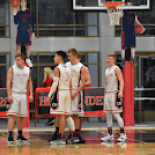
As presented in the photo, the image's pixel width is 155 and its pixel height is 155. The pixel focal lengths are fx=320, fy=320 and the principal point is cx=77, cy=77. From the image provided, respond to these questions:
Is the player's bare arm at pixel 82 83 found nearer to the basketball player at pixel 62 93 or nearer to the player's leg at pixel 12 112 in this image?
the basketball player at pixel 62 93

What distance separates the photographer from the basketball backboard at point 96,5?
10.1 meters

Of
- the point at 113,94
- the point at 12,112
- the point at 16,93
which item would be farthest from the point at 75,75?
the point at 12,112

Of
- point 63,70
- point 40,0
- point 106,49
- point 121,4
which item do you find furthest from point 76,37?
point 63,70

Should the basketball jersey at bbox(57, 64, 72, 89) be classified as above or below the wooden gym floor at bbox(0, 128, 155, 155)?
above

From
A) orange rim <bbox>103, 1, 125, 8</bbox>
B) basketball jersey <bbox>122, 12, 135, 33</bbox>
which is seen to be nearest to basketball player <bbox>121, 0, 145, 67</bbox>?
basketball jersey <bbox>122, 12, 135, 33</bbox>

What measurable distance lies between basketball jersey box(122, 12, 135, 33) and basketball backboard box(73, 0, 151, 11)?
449 mm

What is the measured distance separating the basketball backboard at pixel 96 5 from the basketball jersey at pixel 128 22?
1.47 ft

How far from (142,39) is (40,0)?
14.1ft

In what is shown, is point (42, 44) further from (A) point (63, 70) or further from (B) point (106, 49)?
(A) point (63, 70)

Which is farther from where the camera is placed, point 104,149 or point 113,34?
point 113,34

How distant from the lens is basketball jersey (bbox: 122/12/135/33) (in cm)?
1074

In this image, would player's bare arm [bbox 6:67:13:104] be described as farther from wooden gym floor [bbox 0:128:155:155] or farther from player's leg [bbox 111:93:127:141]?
player's leg [bbox 111:93:127:141]

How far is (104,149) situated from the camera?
6.53m

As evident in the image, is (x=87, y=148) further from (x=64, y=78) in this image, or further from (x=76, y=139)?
(x=64, y=78)
